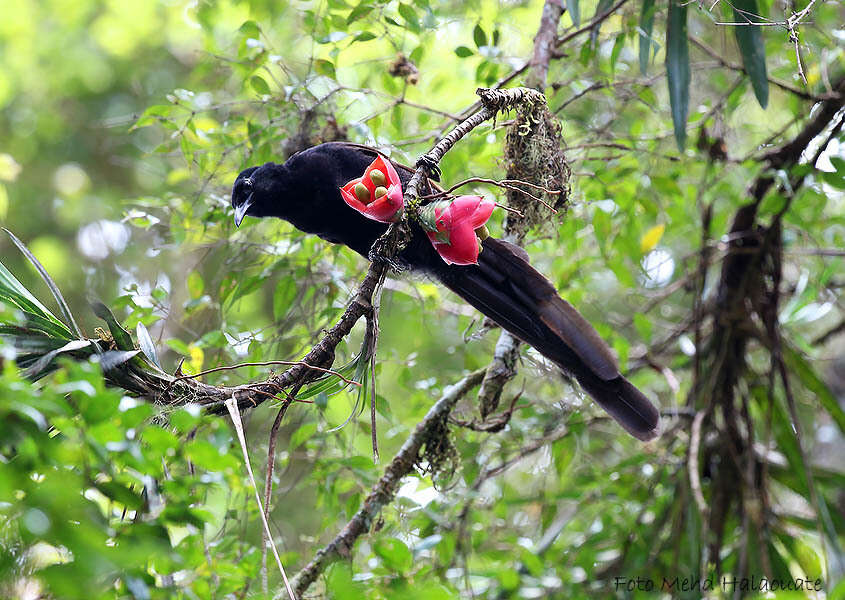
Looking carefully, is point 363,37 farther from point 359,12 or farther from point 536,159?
point 536,159

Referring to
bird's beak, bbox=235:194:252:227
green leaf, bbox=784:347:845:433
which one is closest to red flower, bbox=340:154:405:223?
bird's beak, bbox=235:194:252:227

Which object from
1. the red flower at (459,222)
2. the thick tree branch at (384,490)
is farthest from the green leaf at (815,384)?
the red flower at (459,222)

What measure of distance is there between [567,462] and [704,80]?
2.28 meters

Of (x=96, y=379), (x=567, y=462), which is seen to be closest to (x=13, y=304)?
(x=96, y=379)

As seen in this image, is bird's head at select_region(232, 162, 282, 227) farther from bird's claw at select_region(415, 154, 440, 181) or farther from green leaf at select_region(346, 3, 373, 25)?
bird's claw at select_region(415, 154, 440, 181)

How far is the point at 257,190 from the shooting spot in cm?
240

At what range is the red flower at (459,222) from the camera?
1.64 m

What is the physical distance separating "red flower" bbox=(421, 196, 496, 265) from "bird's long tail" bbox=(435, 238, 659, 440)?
419 mm

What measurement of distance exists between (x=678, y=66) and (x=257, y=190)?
145cm

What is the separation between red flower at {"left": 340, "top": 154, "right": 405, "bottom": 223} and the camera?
5.36 feet

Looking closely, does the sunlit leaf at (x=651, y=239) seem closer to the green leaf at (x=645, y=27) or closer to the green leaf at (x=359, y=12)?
the green leaf at (x=645, y=27)

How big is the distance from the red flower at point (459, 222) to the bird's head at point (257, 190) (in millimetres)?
911

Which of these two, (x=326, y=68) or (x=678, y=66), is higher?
(x=678, y=66)

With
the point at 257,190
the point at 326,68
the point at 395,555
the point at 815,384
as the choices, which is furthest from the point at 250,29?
the point at 815,384
